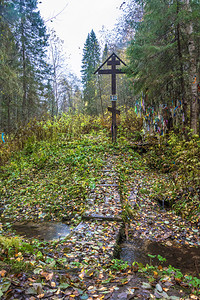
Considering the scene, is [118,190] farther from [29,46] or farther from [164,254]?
[29,46]

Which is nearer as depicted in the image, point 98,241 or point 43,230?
point 98,241

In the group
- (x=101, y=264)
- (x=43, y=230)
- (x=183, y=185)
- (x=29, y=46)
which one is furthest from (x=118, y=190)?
(x=29, y=46)

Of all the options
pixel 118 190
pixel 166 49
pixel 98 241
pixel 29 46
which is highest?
pixel 29 46

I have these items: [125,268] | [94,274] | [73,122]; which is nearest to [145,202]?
[125,268]

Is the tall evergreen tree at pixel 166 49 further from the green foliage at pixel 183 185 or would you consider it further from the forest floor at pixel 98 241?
the forest floor at pixel 98 241

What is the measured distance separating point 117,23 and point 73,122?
7.48m

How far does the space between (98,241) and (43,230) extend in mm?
1488

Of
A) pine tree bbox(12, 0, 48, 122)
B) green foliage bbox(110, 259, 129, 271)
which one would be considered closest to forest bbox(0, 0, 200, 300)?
green foliage bbox(110, 259, 129, 271)

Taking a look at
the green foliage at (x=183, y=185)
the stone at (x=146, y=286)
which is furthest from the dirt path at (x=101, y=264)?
the green foliage at (x=183, y=185)

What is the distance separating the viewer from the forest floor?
196cm

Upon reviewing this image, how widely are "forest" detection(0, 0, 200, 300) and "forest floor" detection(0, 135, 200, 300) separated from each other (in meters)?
0.02

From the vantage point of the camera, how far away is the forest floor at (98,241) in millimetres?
1959

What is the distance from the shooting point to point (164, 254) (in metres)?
3.25

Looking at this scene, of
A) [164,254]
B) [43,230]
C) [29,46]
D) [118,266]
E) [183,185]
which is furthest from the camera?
[29,46]
